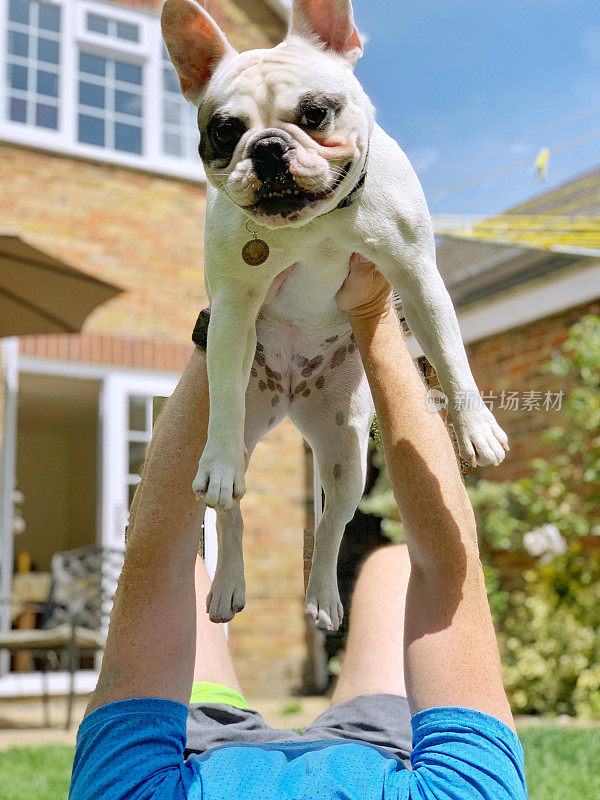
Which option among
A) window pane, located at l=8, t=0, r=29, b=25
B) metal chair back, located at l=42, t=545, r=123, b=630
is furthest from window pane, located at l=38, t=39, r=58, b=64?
metal chair back, located at l=42, t=545, r=123, b=630

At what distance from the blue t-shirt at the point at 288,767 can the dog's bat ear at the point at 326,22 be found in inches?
38.1

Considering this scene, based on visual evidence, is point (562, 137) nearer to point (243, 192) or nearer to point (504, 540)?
point (243, 192)

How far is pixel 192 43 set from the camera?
1.14 m

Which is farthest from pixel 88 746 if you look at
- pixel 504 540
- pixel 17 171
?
pixel 17 171

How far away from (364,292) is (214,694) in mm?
886

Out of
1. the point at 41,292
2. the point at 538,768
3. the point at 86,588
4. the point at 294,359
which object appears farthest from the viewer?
the point at 86,588

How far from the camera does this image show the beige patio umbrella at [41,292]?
12.6ft

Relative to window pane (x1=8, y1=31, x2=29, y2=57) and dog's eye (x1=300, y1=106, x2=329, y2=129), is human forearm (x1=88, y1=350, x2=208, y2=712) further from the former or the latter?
window pane (x1=8, y1=31, x2=29, y2=57)

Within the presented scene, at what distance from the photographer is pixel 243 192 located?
1.03 m

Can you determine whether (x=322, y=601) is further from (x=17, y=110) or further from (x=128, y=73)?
(x=128, y=73)

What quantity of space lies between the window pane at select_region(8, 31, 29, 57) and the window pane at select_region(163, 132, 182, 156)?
3.77ft

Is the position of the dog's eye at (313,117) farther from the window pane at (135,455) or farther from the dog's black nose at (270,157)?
the window pane at (135,455)

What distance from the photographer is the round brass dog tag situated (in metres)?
1.12

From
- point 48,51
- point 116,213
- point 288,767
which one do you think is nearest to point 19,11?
point 48,51
